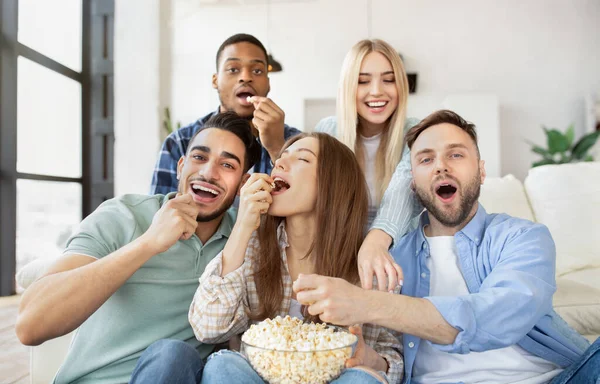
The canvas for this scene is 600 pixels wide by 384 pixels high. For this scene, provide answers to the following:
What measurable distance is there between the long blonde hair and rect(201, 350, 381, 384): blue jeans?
3.38 ft

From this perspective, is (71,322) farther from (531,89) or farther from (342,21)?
(531,89)

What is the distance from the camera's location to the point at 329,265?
62.4 inches

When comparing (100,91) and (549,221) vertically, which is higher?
(100,91)

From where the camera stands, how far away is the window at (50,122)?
12.8 feet

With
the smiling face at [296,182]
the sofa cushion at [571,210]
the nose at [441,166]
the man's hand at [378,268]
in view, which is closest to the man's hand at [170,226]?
the smiling face at [296,182]

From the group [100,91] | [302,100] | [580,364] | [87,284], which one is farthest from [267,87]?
[302,100]

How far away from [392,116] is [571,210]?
5.15 ft

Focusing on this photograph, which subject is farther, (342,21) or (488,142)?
(342,21)

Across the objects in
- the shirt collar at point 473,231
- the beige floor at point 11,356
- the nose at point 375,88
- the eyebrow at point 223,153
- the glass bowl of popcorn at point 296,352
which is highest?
the nose at point 375,88

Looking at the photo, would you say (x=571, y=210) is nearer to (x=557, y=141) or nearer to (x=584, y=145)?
(x=557, y=141)

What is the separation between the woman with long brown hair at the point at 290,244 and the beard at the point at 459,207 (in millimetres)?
228

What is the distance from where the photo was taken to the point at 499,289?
123 cm

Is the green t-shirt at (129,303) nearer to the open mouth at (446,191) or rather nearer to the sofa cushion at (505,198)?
the open mouth at (446,191)

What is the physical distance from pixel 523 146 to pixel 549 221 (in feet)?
13.4
